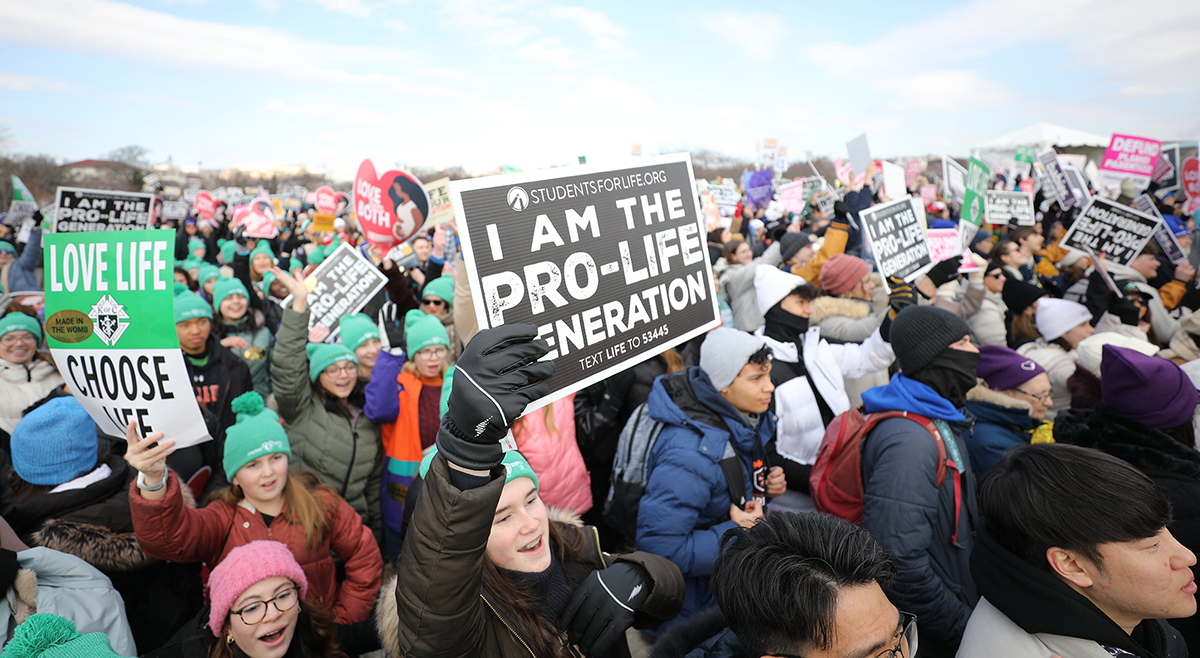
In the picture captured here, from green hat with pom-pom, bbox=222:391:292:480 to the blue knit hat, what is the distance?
24.9 inches

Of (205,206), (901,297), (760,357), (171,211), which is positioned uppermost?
(171,211)

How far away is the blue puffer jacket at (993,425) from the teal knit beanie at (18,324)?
6548mm

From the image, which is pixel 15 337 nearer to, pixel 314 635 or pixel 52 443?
pixel 52 443

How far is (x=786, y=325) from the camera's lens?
4.70m

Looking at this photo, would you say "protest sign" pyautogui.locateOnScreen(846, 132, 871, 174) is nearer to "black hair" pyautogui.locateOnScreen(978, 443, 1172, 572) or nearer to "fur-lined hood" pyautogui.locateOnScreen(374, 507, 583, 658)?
"black hair" pyautogui.locateOnScreen(978, 443, 1172, 572)

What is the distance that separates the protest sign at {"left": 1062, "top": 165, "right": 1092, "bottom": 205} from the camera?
11.5 metres

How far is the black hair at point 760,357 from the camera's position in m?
3.02

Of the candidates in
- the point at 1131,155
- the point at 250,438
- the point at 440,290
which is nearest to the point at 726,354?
the point at 250,438

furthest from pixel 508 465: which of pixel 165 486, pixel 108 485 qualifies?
pixel 108 485

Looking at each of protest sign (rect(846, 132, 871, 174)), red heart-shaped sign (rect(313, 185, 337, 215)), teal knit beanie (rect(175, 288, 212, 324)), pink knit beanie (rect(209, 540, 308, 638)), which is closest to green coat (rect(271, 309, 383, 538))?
teal knit beanie (rect(175, 288, 212, 324))

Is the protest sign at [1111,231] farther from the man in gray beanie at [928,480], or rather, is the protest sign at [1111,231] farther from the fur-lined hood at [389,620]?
the fur-lined hood at [389,620]

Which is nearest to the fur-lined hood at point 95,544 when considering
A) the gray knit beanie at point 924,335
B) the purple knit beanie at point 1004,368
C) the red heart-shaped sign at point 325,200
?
the gray knit beanie at point 924,335

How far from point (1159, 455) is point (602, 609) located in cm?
236

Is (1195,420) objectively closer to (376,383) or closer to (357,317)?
(376,383)
